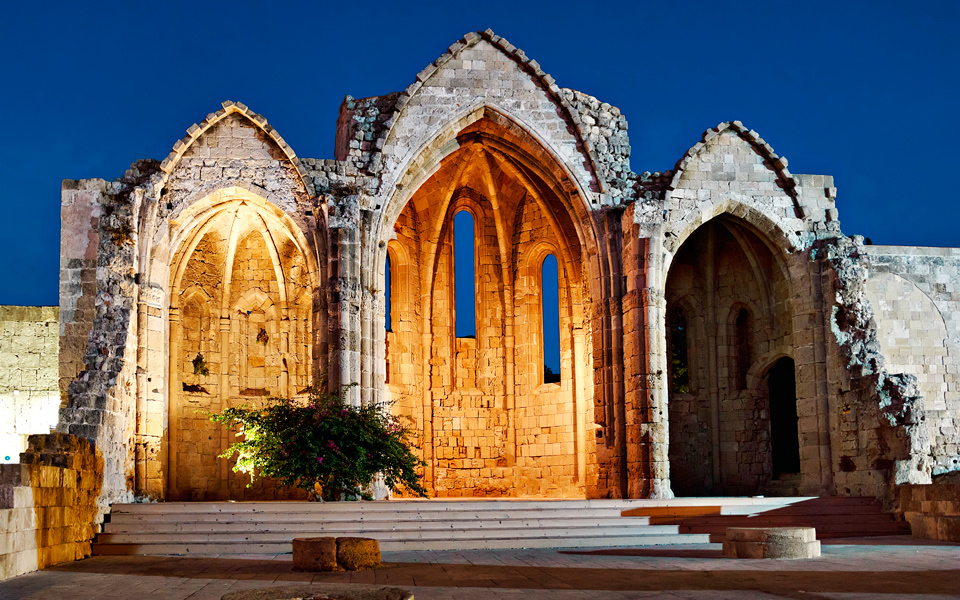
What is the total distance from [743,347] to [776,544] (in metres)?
10.6

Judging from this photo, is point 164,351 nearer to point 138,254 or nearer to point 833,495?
point 138,254

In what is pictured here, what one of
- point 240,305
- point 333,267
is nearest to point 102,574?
point 333,267

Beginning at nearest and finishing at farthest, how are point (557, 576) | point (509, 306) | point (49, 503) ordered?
point (557, 576)
point (49, 503)
point (509, 306)

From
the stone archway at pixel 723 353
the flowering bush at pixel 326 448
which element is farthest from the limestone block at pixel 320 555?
the stone archway at pixel 723 353

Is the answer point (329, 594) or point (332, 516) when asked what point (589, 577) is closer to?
point (329, 594)

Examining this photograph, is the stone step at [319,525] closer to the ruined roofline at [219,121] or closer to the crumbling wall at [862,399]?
the crumbling wall at [862,399]

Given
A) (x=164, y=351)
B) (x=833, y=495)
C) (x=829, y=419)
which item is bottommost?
(x=833, y=495)

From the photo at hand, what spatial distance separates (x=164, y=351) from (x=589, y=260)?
7.85 metres

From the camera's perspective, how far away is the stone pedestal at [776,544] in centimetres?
997

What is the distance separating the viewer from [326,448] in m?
14.6

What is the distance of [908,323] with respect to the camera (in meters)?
19.5

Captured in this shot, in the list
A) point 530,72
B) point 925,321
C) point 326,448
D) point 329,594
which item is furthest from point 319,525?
point 925,321

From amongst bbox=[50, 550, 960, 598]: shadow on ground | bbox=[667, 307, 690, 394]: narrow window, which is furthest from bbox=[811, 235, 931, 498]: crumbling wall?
bbox=[50, 550, 960, 598]: shadow on ground

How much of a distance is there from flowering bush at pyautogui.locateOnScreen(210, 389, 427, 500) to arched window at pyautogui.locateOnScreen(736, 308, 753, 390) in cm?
785
